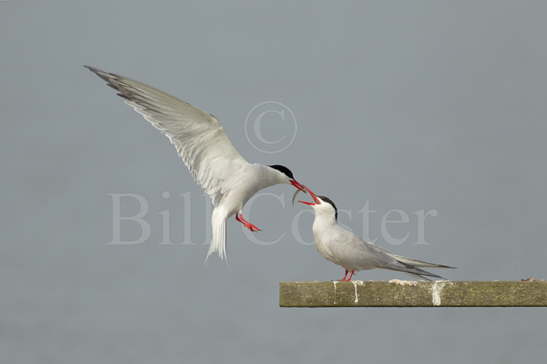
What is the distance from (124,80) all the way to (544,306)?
513 cm

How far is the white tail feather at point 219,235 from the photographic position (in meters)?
9.10

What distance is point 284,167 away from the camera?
9414mm

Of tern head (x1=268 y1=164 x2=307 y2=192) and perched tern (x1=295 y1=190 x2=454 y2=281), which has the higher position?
tern head (x1=268 y1=164 x2=307 y2=192)

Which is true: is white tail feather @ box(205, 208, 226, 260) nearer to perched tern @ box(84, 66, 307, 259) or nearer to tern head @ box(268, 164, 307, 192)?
perched tern @ box(84, 66, 307, 259)

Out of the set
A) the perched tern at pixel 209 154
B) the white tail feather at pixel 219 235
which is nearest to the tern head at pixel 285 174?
the perched tern at pixel 209 154

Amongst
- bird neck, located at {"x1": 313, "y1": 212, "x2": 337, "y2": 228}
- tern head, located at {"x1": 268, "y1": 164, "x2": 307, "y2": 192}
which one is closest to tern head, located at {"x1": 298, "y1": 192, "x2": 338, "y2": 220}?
bird neck, located at {"x1": 313, "y1": 212, "x2": 337, "y2": 228}

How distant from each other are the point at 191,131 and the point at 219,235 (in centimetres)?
128

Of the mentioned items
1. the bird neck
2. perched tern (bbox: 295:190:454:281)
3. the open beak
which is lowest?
perched tern (bbox: 295:190:454:281)

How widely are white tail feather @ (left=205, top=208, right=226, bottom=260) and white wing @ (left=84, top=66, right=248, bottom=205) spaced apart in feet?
0.86

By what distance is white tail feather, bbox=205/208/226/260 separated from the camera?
910 cm

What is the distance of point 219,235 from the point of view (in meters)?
9.14

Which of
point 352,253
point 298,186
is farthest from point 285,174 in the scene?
point 352,253

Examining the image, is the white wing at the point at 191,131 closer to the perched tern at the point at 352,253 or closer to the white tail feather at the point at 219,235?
the white tail feather at the point at 219,235

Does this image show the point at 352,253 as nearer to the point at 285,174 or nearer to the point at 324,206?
the point at 324,206
